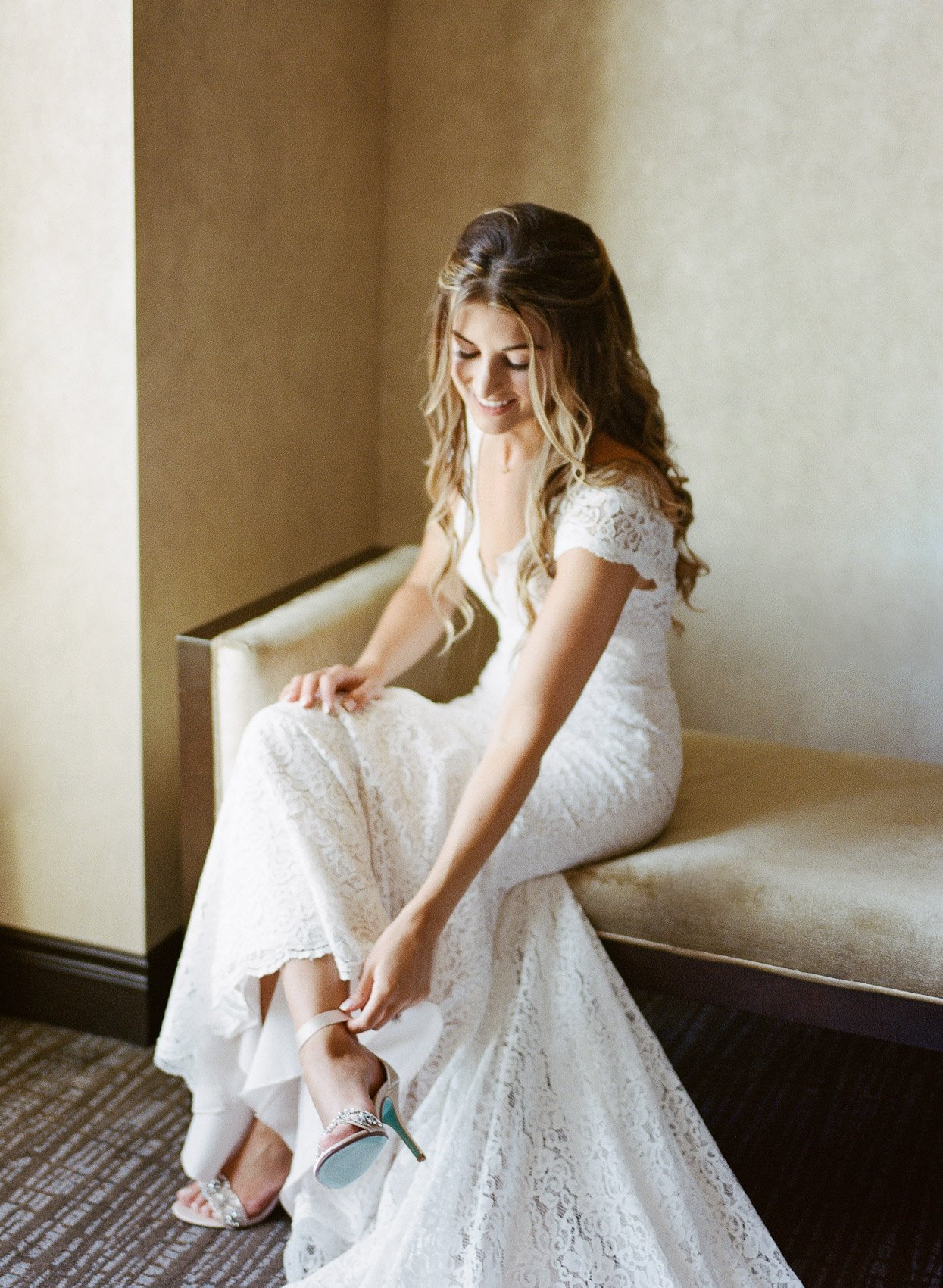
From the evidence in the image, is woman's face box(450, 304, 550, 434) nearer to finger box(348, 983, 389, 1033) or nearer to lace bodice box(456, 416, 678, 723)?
lace bodice box(456, 416, 678, 723)

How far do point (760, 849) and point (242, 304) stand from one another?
4.27ft

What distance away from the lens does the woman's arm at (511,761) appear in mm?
1573

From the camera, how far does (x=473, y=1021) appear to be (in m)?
1.71

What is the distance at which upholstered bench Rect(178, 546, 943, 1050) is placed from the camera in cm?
173

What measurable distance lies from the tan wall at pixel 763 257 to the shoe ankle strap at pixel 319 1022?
142 cm

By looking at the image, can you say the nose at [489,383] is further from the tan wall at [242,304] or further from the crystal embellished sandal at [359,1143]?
the crystal embellished sandal at [359,1143]

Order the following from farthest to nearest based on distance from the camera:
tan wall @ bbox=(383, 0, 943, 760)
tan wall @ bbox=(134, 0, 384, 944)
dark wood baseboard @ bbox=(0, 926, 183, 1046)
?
tan wall @ bbox=(383, 0, 943, 760), dark wood baseboard @ bbox=(0, 926, 183, 1046), tan wall @ bbox=(134, 0, 384, 944)

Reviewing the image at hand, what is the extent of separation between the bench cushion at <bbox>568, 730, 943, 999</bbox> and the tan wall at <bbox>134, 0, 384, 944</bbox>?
879mm

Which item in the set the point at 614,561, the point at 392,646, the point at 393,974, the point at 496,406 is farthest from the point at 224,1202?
the point at 496,406

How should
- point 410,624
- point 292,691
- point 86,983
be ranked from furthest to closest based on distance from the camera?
1. point 86,983
2. point 410,624
3. point 292,691

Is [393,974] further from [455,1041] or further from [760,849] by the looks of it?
[760,849]

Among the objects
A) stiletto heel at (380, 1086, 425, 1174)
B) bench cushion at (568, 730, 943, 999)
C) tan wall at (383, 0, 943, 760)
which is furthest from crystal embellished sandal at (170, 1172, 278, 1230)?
tan wall at (383, 0, 943, 760)

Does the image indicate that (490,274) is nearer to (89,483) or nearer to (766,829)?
(89,483)

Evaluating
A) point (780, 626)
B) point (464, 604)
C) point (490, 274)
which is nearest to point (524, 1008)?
point (464, 604)
